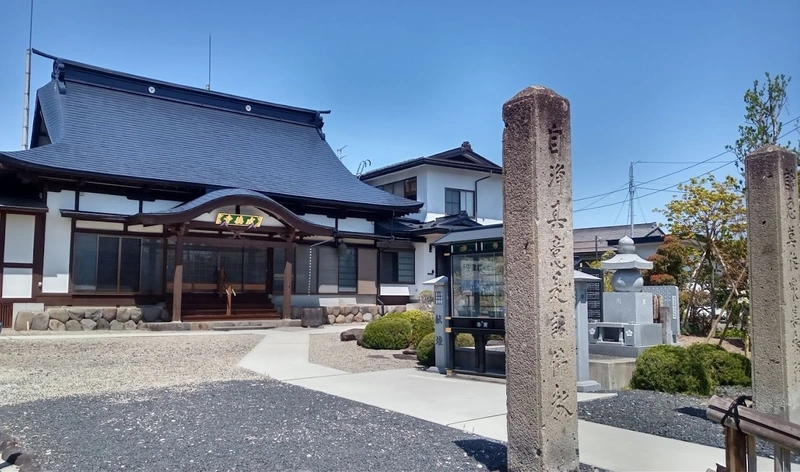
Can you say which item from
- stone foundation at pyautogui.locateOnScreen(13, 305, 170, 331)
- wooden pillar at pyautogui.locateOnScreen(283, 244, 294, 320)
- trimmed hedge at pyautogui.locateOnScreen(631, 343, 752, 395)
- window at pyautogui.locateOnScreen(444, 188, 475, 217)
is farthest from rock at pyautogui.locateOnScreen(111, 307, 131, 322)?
window at pyautogui.locateOnScreen(444, 188, 475, 217)

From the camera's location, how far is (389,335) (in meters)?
14.8

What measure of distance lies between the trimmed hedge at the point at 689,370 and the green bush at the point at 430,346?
325 cm

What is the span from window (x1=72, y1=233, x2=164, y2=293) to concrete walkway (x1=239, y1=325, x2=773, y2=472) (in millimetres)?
8262

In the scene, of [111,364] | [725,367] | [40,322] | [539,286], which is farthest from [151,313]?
[539,286]

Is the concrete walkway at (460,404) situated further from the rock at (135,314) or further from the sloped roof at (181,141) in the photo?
the sloped roof at (181,141)

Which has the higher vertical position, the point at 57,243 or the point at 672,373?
the point at 57,243

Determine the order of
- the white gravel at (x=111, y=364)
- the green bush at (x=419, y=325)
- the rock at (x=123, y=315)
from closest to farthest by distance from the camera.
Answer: the white gravel at (x=111, y=364), the green bush at (x=419, y=325), the rock at (x=123, y=315)

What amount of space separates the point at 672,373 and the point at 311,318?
14401 millimetres

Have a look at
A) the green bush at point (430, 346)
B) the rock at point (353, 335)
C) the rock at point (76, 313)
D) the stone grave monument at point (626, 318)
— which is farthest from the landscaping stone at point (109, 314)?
the stone grave monument at point (626, 318)

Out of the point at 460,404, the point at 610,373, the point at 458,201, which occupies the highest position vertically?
the point at 458,201

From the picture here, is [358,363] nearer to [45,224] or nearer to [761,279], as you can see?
[761,279]

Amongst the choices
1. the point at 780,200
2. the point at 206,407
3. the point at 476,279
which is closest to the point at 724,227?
the point at 476,279

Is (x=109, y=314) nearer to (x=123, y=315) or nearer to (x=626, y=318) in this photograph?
(x=123, y=315)

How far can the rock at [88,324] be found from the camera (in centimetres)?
1842
